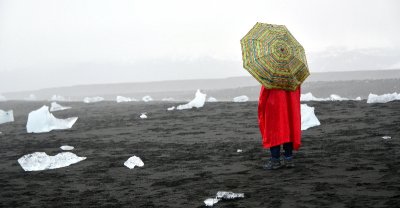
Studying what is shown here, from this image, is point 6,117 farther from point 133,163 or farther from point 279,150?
point 279,150

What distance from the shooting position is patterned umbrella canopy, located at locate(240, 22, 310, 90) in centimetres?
673

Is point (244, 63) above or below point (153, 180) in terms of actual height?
above

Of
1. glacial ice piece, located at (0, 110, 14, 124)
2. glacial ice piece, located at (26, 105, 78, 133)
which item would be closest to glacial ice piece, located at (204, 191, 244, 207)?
glacial ice piece, located at (26, 105, 78, 133)

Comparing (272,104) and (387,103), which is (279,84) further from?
(387,103)

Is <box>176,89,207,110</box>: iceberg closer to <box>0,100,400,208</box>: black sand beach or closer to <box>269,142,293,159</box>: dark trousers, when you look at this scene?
<box>0,100,400,208</box>: black sand beach

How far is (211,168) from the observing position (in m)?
7.50

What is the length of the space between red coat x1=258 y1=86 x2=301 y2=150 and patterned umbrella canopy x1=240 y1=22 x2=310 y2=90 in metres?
0.20

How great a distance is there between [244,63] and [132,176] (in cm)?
224

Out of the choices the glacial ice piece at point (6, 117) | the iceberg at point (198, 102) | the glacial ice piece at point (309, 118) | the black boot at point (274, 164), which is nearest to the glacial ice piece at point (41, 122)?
the glacial ice piece at point (6, 117)

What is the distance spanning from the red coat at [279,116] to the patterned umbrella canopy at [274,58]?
0.20 metres

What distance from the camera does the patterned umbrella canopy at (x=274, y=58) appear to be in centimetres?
673

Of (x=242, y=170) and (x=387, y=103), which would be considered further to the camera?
(x=387, y=103)

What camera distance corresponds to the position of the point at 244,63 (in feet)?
22.7

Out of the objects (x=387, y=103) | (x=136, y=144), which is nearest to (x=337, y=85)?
(x=387, y=103)
